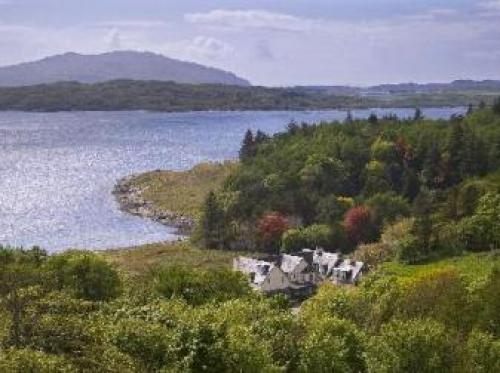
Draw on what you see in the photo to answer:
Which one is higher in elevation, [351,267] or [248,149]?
[248,149]

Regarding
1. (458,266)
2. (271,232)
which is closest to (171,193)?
(271,232)

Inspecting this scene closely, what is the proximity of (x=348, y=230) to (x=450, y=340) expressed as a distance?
144ft

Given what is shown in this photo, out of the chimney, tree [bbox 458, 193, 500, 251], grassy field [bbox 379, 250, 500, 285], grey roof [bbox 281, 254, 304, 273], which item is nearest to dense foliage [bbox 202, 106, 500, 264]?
tree [bbox 458, 193, 500, 251]

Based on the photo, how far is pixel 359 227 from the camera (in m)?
72.2

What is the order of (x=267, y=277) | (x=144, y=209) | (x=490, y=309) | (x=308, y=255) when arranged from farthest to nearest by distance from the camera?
(x=144, y=209) → (x=308, y=255) → (x=267, y=277) → (x=490, y=309)

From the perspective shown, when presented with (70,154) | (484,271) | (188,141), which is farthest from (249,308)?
(188,141)

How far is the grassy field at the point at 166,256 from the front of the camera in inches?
2581

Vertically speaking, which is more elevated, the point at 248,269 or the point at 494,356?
the point at 494,356

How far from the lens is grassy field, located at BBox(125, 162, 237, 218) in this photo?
327ft

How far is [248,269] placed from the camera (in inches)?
2386

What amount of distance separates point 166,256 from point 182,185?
141ft

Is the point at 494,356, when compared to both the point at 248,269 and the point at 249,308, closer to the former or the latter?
the point at 249,308

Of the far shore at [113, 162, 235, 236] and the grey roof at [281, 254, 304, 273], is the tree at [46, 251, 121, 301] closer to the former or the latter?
the grey roof at [281, 254, 304, 273]

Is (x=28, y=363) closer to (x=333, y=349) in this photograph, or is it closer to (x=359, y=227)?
(x=333, y=349)
